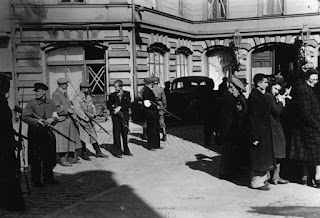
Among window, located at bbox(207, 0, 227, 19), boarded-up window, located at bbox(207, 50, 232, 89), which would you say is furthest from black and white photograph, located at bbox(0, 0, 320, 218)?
window, located at bbox(207, 0, 227, 19)

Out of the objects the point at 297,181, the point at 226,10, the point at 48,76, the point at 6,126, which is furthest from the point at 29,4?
the point at 297,181

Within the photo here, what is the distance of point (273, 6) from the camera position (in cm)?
2305

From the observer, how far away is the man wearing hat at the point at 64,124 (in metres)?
8.89

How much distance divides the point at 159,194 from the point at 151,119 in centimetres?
471

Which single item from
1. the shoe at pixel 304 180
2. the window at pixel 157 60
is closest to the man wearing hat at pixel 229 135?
the shoe at pixel 304 180

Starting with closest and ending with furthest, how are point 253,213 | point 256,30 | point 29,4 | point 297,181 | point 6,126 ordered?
1. point 253,213
2. point 6,126
3. point 297,181
4. point 29,4
5. point 256,30

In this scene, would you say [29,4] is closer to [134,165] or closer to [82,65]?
[82,65]

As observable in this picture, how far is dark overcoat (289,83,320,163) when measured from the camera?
6629mm

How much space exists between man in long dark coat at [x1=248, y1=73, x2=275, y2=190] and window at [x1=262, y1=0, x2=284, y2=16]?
17601 millimetres

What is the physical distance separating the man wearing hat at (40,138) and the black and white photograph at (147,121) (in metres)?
0.02

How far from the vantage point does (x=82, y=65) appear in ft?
58.9

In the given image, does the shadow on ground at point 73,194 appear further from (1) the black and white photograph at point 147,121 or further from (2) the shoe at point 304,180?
(2) the shoe at point 304,180

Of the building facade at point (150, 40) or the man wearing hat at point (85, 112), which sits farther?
the building facade at point (150, 40)

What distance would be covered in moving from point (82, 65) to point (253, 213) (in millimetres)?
13608
